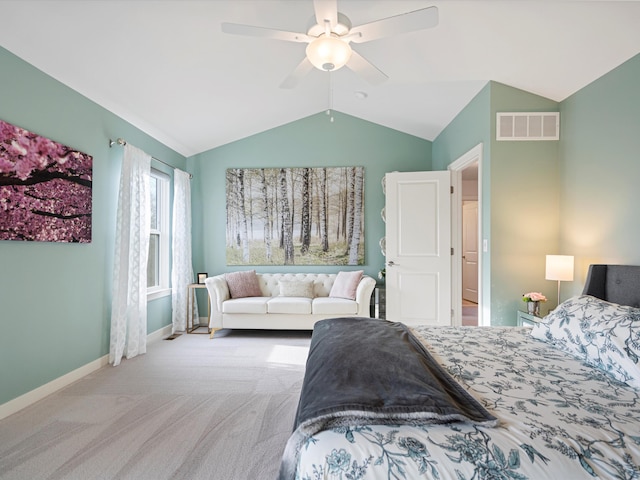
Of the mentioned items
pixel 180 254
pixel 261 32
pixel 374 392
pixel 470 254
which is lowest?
pixel 374 392

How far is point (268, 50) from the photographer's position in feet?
9.15

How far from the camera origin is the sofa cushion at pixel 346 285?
4055 millimetres

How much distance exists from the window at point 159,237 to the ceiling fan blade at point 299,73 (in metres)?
2.44

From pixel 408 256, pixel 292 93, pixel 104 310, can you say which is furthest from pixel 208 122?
pixel 408 256

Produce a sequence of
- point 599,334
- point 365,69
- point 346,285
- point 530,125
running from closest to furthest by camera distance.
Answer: point 599,334, point 365,69, point 530,125, point 346,285

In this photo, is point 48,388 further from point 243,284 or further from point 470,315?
point 470,315

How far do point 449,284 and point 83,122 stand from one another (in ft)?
13.7

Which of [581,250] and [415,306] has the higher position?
[581,250]

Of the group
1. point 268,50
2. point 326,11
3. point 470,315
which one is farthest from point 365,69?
point 470,315

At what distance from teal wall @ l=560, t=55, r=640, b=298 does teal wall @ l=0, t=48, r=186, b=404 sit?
426 cm

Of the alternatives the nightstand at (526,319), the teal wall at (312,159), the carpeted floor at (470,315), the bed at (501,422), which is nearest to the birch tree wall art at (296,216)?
the teal wall at (312,159)

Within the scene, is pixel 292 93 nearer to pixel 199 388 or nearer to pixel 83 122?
pixel 83 122

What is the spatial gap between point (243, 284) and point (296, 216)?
1216 millimetres

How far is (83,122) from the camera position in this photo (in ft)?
9.17
